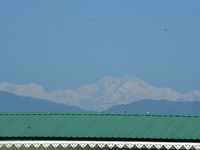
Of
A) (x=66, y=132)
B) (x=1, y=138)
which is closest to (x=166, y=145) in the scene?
(x=66, y=132)

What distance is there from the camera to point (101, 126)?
27.1m

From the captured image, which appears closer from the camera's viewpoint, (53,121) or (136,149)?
(136,149)

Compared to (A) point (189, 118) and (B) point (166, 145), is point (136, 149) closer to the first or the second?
(B) point (166, 145)

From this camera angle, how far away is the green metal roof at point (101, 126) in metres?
25.8

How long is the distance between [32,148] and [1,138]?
2090 millimetres

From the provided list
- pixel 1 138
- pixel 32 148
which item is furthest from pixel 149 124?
pixel 1 138

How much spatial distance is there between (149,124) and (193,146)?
307 cm

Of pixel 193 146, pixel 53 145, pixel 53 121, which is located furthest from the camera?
pixel 53 121

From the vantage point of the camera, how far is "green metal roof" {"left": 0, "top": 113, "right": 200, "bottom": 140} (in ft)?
84.5

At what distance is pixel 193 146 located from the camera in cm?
2500

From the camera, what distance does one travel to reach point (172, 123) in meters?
26.5

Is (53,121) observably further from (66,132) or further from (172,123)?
(172,123)

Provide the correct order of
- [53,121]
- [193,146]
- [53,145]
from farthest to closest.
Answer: [53,121] → [53,145] → [193,146]

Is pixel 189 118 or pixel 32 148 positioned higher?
pixel 189 118
